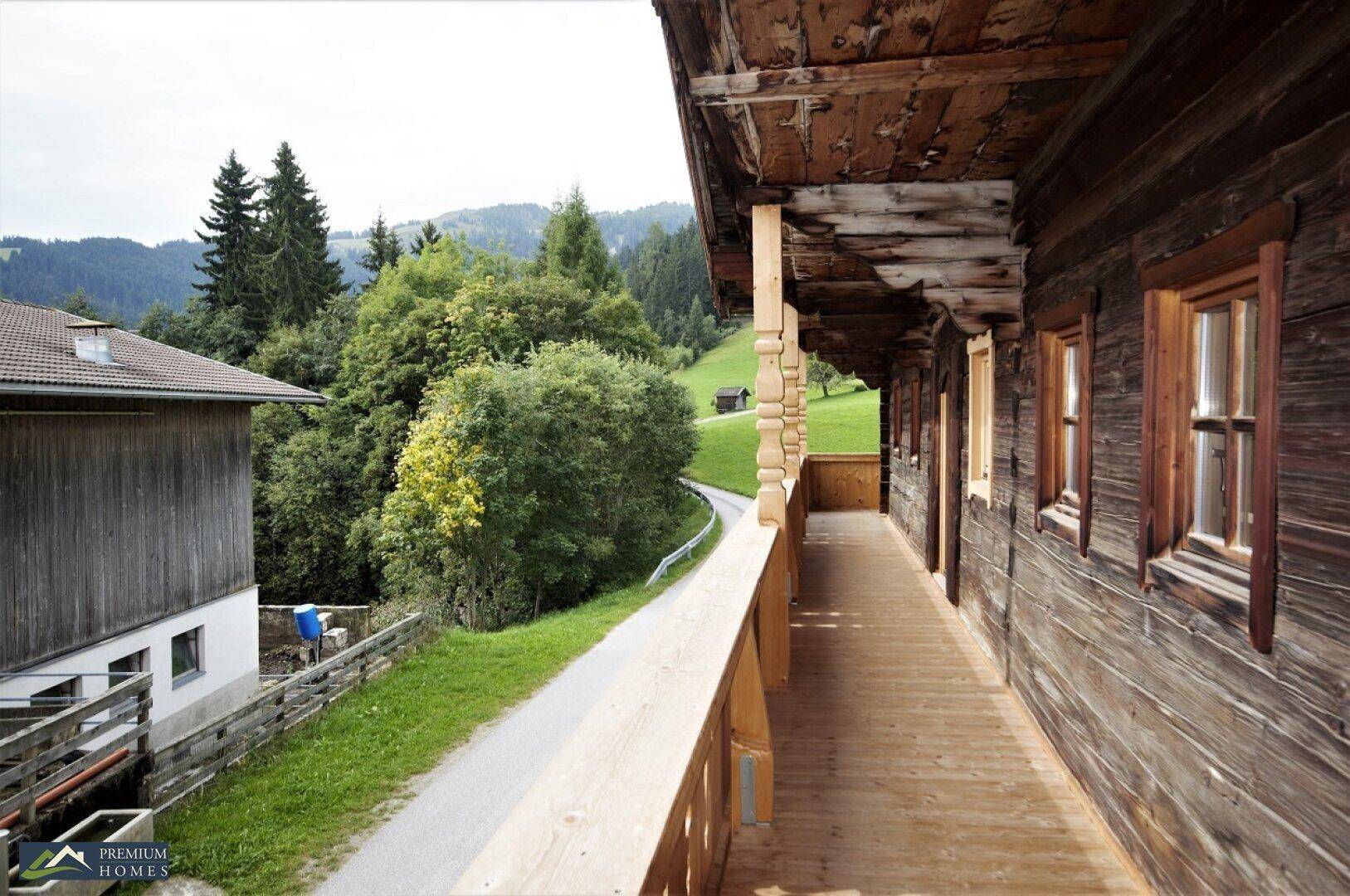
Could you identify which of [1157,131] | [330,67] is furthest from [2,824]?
[330,67]

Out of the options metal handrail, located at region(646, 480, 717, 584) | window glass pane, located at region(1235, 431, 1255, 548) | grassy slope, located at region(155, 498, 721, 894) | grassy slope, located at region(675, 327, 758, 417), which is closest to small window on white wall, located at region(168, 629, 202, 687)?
grassy slope, located at region(155, 498, 721, 894)

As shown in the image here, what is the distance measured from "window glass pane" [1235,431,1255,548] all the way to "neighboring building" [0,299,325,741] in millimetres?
10799

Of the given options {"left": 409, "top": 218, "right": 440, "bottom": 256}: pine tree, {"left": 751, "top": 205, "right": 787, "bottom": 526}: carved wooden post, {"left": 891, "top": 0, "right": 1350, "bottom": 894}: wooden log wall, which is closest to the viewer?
{"left": 891, "top": 0, "right": 1350, "bottom": 894}: wooden log wall

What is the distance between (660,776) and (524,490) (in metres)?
18.3

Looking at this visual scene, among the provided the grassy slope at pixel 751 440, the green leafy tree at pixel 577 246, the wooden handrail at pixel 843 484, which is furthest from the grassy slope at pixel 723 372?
the wooden handrail at pixel 843 484

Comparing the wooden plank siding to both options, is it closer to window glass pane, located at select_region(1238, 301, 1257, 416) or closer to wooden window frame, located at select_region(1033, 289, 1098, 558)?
wooden window frame, located at select_region(1033, 289, 1098, 558)

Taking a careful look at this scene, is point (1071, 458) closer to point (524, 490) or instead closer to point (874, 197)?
point (874, 197)

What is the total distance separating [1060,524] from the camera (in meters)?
3.70

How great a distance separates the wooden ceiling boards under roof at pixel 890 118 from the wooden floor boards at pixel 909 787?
2314 mm

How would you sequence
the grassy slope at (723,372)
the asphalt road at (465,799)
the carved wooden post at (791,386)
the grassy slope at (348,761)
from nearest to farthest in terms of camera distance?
the asphalt road at (465,799) < the carved wooden post at (791,386) < the grassy slope at (348,761) < the grassy slope at (723,372)

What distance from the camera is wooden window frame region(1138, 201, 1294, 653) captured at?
1880 millimetres

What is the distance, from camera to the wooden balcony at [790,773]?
111cm

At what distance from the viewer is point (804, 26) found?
8.18 ft

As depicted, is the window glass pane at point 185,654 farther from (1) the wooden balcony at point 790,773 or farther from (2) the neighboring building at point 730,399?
(2) the neighboring building at point 730,399
